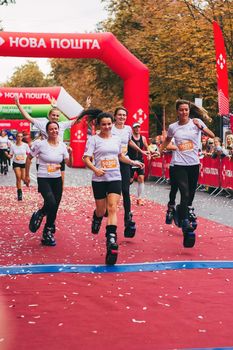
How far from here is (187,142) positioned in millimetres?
9727

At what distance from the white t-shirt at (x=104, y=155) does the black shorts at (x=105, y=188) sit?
5cm

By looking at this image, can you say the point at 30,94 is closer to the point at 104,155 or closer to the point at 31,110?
the point at 31,110

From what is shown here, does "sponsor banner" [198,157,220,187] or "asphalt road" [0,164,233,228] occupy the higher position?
"sponsor banner" [198,157,220,187]

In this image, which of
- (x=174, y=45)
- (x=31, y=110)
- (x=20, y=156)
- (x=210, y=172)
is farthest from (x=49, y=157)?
(x=31, y=110)

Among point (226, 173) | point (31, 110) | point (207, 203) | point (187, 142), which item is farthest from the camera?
point (31, 110)

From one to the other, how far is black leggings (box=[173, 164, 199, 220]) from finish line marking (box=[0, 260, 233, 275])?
137 centimetres

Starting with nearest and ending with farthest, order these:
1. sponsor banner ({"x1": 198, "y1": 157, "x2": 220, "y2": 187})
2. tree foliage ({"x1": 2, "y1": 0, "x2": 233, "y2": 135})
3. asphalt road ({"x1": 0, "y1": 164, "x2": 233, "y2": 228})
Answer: asphalt road ({"x1": 0, "y1": 164, "x2": 233, "y2": 228}) < sponsor banner ({"x1": 198, "y1": 157, "x2": 220, "y2": 187}) < tree foliage ({"x1": 2, "y1": 0, "x2": 233, "y2": 135})

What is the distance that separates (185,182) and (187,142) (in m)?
0.55

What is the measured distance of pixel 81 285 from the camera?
7066 millimetres

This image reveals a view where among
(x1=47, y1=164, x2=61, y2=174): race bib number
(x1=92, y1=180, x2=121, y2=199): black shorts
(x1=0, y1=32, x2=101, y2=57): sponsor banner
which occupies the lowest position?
(x1=92, y1=180, x2=121, y2=199): black shorts

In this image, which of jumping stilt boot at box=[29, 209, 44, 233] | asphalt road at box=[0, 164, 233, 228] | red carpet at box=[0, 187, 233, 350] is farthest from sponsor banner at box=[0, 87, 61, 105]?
jumping stilt boot at box=[29, 209, 44, 233]

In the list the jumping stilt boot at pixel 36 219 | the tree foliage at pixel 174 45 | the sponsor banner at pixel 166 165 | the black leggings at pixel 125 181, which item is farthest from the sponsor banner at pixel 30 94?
the jumping stilt boot at pixel 36 219

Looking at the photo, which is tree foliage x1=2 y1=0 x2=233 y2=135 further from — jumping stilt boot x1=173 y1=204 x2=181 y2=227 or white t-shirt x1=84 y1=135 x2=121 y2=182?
white t-shirt x1=84 y1=135 x2=121 y2=182

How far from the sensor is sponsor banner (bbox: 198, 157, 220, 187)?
1917cm
